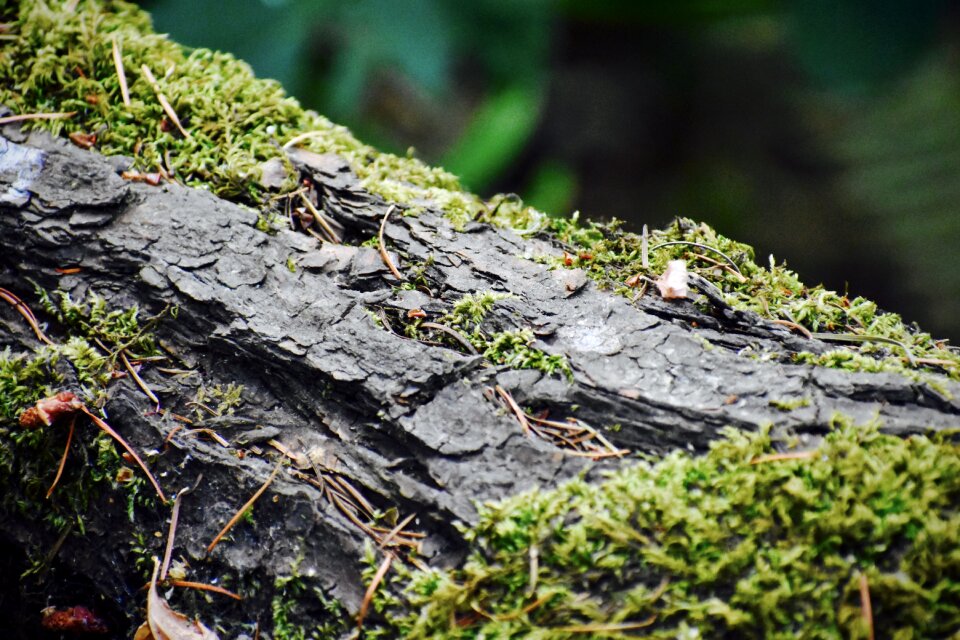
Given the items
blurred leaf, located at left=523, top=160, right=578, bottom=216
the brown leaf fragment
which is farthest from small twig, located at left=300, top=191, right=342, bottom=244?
blurred leaf, located at left=523, top=160, right=578, bottom=216

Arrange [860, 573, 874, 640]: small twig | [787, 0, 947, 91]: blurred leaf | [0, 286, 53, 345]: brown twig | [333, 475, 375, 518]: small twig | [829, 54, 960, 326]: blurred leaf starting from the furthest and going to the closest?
[829, 54, 960, 326]: blurred leaf < [787, 0, 947, 91]: blurred leaf < [0, 286, 53, 345]: brown twig < [333, 475, 375, 518]: small twig < [860, 573, 874, 640]: small twig

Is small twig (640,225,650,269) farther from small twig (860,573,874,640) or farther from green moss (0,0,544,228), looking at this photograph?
small twig (860,573,874,640)

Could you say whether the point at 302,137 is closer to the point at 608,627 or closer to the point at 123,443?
the point at 123,443

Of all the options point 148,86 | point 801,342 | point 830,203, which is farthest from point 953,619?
point 830,203

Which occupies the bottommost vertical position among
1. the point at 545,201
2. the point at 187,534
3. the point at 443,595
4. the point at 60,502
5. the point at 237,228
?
the point at 60,502

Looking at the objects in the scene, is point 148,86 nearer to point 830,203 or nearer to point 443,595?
point 443,595

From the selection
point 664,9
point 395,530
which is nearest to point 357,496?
point 395,530

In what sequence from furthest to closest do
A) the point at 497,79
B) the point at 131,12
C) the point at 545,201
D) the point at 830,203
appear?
the point at 830,203 → the point at 545,201 → the point at 497,79 → the point at 131,12
